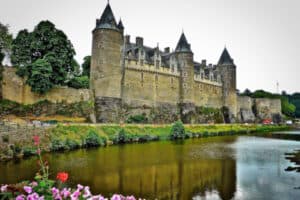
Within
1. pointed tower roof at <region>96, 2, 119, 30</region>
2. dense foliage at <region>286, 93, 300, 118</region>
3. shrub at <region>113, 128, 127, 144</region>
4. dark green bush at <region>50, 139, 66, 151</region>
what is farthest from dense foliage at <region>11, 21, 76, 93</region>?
dense foliage at <region>286, 93, 300, 118</region>

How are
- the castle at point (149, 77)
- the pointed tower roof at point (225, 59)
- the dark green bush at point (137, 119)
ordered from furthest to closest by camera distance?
1. the pointed tower roof at point (225, 59)
2. the dark green bush at point (137, 119)
3. the castle at point (149, 77)

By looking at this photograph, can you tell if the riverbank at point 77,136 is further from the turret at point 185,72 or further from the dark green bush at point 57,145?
A: the turret at point 185,72

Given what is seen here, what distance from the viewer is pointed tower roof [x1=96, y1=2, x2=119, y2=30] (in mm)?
37756

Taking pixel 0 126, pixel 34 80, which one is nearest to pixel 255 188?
pixel 0 126

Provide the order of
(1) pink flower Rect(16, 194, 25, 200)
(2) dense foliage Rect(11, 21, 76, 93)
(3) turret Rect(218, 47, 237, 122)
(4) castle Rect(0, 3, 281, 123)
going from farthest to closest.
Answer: (3) turret Rect(218, 47, 237, 122) → (4) castle Rect(0, 3, 281, 123) → (2) dense foliage Rect(11, 21, 76, 93) → (1) pink flower Rect(16, 194, 25, 200)

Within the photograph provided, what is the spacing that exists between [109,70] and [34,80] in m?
9.79

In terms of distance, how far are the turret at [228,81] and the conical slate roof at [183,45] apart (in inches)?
582

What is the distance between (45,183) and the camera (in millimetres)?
4004

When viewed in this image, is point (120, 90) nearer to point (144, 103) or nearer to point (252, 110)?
point (144, 103)

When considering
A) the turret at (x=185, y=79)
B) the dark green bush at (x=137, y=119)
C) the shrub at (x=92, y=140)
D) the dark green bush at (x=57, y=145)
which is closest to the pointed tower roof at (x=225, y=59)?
the turret at (x=185, y=79)

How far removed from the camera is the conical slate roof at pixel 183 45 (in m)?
51.5

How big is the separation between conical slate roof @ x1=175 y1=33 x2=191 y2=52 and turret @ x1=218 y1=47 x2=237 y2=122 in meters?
14.8

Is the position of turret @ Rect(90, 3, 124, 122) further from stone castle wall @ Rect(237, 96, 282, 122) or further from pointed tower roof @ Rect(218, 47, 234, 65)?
stone castle wall @ Rect(237, 96, 282, 122)

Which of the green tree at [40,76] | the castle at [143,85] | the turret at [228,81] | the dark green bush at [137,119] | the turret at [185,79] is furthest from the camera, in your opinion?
the turret at [228,81]
